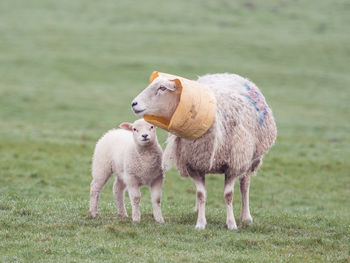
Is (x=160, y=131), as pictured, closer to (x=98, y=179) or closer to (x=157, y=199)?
(x=98, y=179)

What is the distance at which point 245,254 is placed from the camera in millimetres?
7398

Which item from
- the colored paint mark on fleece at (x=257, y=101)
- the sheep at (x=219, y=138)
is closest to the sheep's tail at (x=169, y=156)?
the sheep at (x=219, y=138)

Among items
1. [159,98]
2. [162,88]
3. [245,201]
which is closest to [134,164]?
[159,98]

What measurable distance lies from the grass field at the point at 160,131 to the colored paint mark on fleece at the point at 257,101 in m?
1.89

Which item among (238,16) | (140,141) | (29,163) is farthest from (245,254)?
(238,16)

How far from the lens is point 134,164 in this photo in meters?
9.07

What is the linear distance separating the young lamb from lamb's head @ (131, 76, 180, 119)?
0.71m

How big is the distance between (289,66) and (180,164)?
106 feet

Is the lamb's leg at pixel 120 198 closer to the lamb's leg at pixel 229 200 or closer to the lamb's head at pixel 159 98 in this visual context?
the lamb's leg at pixel 229 200

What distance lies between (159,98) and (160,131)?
14.5 metres

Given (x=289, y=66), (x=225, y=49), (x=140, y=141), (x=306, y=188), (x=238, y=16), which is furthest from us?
(x=238, y=16)

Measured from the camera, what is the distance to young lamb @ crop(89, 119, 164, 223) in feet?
29.7

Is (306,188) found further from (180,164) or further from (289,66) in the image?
(289,66)

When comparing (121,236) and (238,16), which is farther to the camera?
(238,16)
